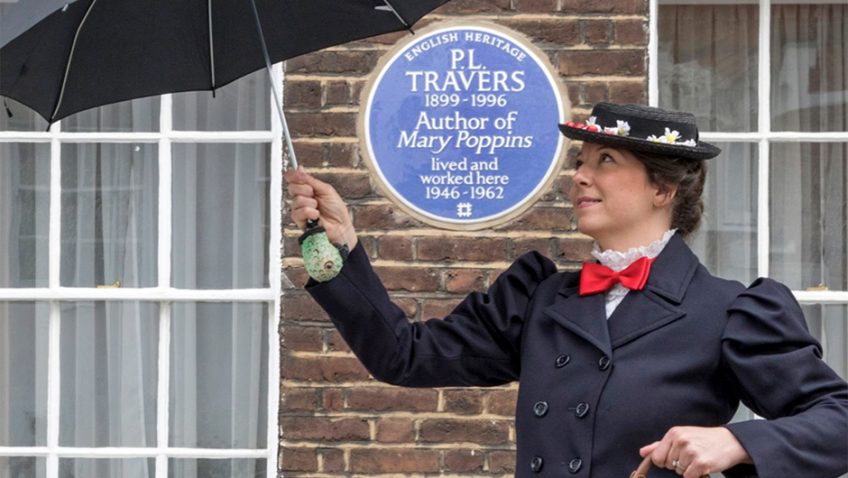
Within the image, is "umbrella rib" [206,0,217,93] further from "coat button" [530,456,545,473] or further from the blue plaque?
the blue plaque

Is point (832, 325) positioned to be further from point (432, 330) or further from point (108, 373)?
point (108, 373)

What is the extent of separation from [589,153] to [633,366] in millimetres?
454

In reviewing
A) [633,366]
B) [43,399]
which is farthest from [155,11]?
[43,399]

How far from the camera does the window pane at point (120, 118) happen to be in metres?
4.69

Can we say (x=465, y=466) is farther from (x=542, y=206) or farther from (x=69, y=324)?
(x=69, y=324)

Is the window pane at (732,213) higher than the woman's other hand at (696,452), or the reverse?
the window pane at (732,213)

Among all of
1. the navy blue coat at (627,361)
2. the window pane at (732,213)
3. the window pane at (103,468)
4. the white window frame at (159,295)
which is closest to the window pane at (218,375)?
the white window frame at (159,295)

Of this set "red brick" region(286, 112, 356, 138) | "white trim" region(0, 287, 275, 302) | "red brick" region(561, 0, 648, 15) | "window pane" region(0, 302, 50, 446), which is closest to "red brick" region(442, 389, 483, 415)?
"white trim" region(0, 287, 275, 302)

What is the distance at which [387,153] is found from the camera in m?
4.48

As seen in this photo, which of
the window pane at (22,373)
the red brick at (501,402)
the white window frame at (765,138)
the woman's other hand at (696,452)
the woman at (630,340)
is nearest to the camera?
the woman's other hand at (696,452)

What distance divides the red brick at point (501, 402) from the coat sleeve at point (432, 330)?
133 cm

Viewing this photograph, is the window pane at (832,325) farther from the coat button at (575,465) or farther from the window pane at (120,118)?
the window pane at (120,118)

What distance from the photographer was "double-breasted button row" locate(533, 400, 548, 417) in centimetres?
285

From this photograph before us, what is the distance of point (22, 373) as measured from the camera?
15.5ft
